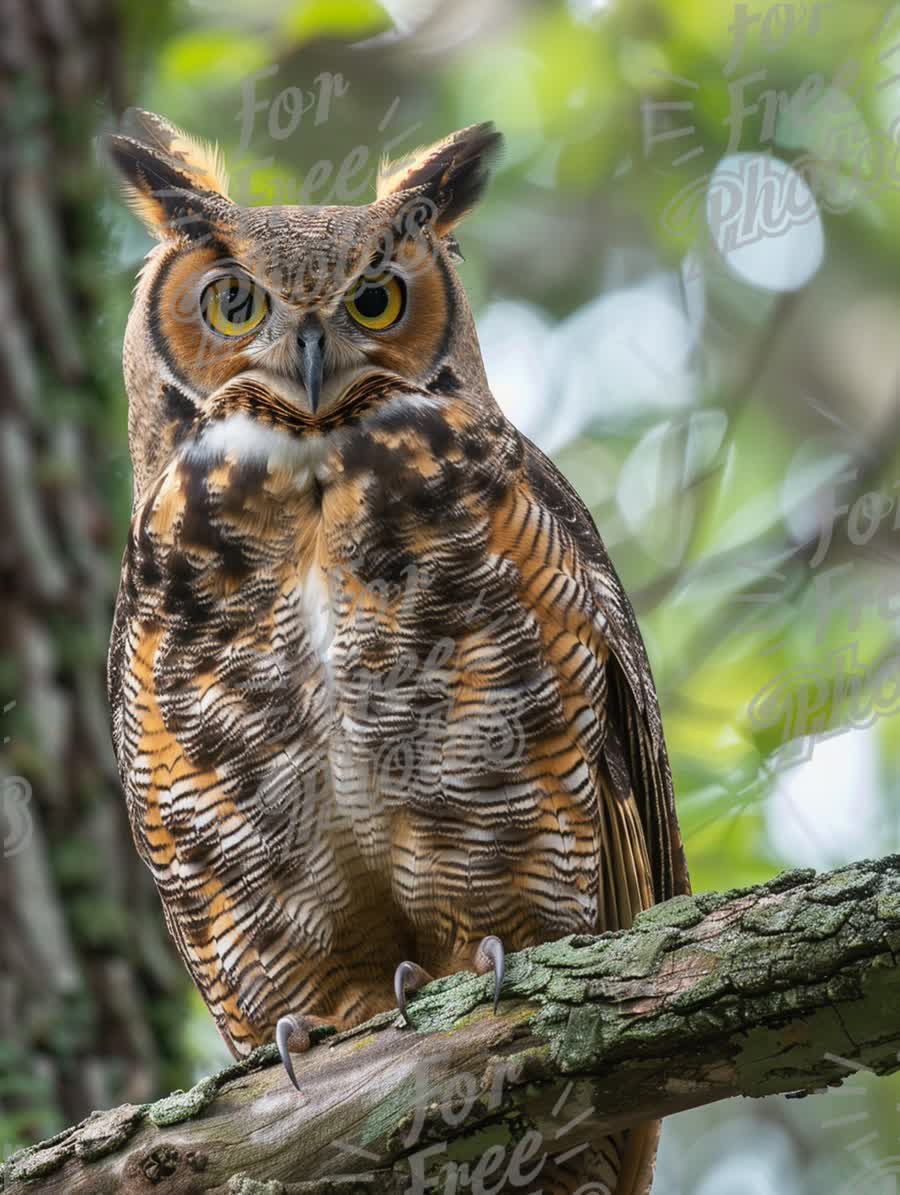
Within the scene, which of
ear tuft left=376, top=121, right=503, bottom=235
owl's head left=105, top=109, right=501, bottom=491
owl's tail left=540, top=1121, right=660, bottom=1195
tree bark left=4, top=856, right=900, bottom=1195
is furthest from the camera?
ear tuft left=376, top=121, right=503, bottom=235

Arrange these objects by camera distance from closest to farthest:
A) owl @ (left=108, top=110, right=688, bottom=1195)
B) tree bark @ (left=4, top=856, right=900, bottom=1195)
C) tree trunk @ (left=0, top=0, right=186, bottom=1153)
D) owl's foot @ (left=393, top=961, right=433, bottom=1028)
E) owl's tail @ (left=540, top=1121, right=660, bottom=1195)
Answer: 1. tree bark @ (left=4, top=856, right=900, bottom=1195)
2. owl's foot @ (left=393, top=961, right=433, bottom=1028)
3. owl @ (left=108, top=110, right=688, bottom=1195)
4. owl's tail @ (left=540, top=1121, right=660, bottom=1195)
5. tree trunk @ (left=0, top=0, right=186, bottom=1153)

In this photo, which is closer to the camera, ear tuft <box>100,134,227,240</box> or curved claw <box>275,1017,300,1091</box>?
curved claw <box>275,1017,300,1091</box>

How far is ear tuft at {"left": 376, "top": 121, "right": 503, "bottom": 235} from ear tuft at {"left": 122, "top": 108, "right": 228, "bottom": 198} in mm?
358

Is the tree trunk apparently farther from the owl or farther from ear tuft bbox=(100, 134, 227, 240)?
ear tuft bbox=(100, 134, 227, 240)

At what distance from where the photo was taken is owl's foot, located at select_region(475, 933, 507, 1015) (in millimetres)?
2295


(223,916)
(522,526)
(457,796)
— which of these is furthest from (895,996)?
(223,916)

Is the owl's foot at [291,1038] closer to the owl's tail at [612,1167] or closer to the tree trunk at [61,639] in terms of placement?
the owl's tail at [612,1167]

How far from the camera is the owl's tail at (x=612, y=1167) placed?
9.48 feet

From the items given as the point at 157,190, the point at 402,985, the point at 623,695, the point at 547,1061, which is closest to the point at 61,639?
the point at 157,190

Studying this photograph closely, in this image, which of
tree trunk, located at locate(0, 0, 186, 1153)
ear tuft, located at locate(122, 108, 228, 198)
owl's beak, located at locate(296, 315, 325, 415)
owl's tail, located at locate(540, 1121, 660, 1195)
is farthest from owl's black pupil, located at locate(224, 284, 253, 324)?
owl's tail, located at locate(540, 1121, 660, 1195)

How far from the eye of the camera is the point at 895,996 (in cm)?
187

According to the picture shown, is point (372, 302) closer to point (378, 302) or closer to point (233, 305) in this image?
point (378, 302)

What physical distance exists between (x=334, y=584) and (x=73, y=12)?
2.30 meters

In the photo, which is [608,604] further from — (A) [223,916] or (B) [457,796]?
(A) [223,916]
